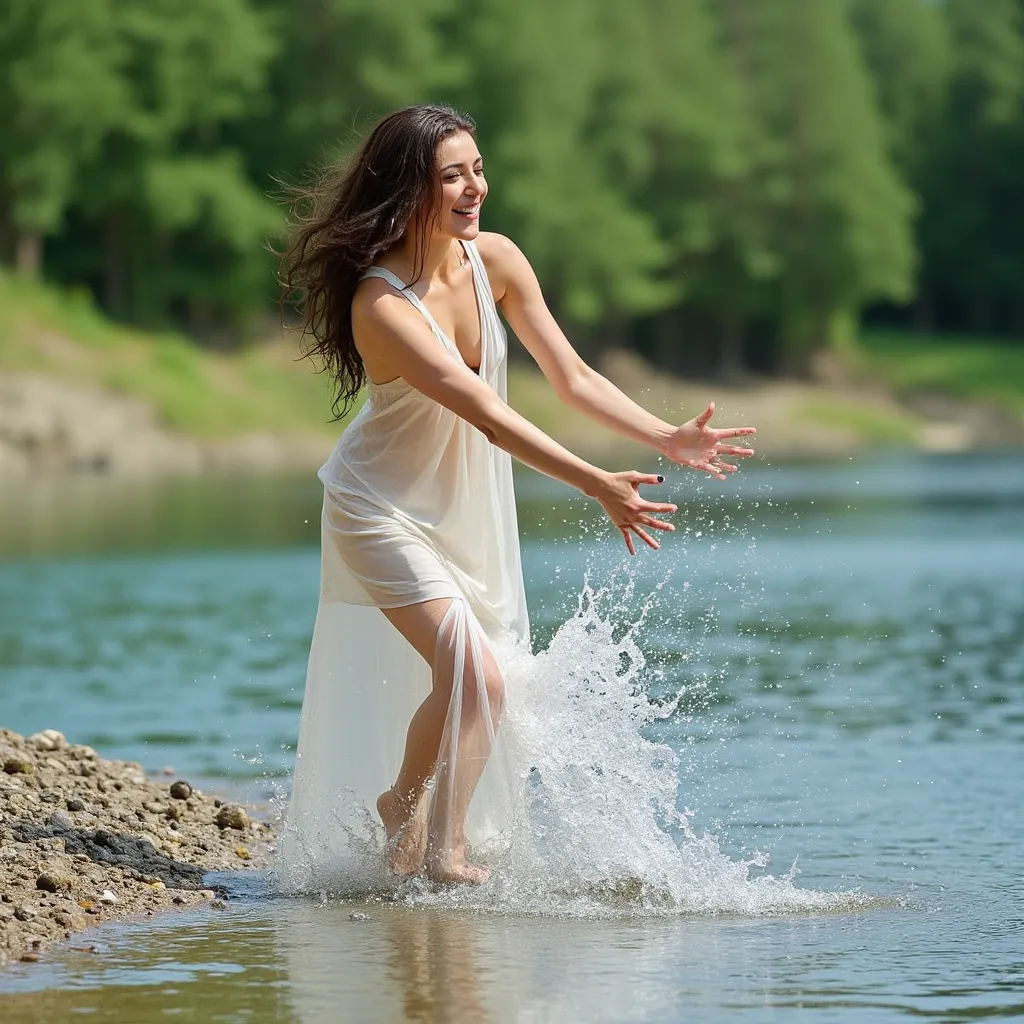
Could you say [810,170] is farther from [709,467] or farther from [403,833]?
[403,833]

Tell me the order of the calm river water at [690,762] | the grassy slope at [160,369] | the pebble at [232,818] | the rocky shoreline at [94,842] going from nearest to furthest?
the calm river water at [690,762] → the rocky shoreline at [94,842] → the pebble at [232,818] → the grassy slope at [160,369]

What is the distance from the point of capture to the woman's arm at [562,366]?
6953mm

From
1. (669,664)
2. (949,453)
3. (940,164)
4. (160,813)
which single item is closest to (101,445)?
(949,453)

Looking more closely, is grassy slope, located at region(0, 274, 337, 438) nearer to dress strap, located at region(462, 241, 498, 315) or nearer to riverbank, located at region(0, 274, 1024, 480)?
riverbank, located at region(0, 274, 1024, 480)

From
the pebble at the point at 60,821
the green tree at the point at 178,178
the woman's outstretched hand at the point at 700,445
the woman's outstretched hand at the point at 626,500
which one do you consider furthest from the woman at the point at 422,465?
the green tree at the point at 178,178

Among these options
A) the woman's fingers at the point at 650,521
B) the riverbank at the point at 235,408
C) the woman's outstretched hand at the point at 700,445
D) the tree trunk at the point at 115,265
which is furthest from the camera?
the tree trunk at the point at 115,265

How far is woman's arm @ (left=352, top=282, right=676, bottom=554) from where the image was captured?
626 centimetres

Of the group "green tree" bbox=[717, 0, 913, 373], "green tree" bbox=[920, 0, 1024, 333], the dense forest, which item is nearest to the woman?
the dense forest

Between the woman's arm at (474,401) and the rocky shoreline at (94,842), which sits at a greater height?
the woman's arm at (474,401)

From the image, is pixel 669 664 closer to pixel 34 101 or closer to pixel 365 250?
pixel 365 250

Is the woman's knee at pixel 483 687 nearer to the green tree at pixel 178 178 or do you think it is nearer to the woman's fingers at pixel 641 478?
the woman's fingers at pixel 641 478

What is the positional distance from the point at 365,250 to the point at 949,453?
47799 mm

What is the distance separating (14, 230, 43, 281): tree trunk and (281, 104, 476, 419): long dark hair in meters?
42.3

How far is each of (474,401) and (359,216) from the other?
0.80m
